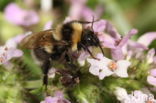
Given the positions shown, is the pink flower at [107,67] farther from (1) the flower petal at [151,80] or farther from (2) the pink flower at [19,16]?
(2) the pink flower at [19,16]

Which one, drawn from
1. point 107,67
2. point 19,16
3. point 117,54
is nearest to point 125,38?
point 117,54

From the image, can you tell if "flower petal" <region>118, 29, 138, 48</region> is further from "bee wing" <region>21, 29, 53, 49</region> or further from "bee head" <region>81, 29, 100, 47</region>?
"bee wing" <region>21, 29, 53, 49</region>

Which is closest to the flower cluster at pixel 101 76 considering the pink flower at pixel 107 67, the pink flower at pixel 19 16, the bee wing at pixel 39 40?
the pink flower at pixel 107 67

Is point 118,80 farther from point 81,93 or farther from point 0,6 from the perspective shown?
point 0,6

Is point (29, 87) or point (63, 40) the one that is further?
point (29, 87)

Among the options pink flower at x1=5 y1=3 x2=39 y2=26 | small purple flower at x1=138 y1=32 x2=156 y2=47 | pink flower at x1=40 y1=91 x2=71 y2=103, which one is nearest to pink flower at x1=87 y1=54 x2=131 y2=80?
pink flower at x1=40 y1=91 x2=71 y2=103

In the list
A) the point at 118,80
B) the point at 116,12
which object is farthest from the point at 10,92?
the point at 116,12
